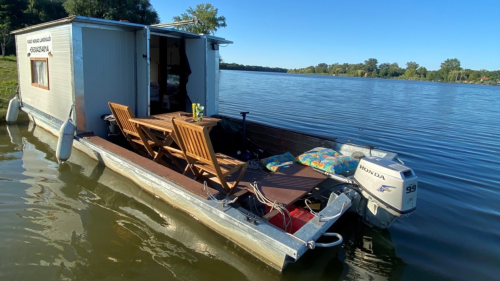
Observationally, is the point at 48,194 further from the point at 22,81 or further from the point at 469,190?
the point at 469,190

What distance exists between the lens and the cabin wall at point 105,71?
620 centimetres

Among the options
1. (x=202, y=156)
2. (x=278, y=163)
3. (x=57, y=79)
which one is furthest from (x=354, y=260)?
(x=57, y=79)

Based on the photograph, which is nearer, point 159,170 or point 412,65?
point 159,170

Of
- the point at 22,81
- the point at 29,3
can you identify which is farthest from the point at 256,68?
the point at 22,81

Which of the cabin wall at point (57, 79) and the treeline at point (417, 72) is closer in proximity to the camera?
the cabin wall at point (57, 79)

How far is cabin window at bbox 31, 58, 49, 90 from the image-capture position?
25.0 ft

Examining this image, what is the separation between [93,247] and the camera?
143 inches

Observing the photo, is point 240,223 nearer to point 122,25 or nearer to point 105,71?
point 105,71

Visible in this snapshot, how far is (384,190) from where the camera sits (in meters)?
3.86

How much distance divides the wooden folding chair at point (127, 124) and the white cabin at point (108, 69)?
0.99m

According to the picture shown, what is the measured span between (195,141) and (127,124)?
2.30 metres

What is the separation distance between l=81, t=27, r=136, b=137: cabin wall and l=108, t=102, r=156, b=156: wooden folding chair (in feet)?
3.12

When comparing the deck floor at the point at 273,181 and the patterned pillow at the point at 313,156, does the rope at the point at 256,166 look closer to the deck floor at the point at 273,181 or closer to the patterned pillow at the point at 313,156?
the deck floor at the point at 273,181

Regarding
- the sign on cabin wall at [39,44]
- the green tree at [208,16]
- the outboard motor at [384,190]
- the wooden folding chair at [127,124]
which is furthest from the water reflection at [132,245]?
the green tree at [208,16]
